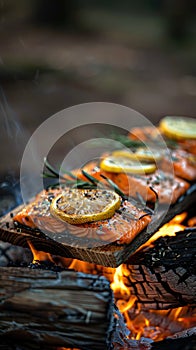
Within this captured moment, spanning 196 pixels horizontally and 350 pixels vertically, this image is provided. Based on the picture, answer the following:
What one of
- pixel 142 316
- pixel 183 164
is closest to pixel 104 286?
pixel 142 316

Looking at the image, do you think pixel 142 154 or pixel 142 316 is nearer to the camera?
pixel 142 316

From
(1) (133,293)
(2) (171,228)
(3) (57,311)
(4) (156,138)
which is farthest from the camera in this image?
(4) (156,138)

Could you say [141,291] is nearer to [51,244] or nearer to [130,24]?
[51,244]

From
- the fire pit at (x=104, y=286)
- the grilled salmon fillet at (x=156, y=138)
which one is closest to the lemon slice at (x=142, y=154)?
the fire pit at (x=104, y=286)

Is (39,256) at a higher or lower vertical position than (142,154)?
lower

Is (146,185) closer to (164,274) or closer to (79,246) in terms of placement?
(164,274)

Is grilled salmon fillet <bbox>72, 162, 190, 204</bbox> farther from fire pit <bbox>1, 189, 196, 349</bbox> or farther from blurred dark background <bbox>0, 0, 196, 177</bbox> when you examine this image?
blurred dark background <bbox>0, 0, 196, 177</bbox>

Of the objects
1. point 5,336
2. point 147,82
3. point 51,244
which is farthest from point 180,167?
point 147,82
